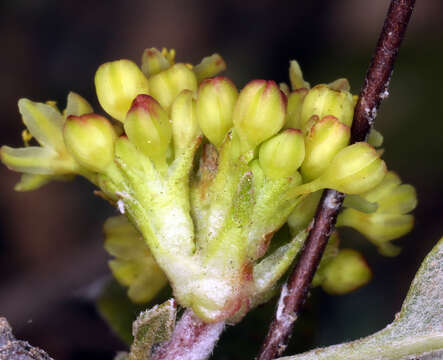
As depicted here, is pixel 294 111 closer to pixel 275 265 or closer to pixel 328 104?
pixel 328 104

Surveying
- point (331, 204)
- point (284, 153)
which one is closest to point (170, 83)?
point (284, 153)

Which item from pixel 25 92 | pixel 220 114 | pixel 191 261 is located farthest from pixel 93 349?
pixel 25 92

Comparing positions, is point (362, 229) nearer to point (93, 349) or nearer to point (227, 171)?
point (227, 171)

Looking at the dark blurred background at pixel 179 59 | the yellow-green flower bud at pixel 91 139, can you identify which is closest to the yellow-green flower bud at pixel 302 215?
the yellow-green flower bud at pixel 91 139

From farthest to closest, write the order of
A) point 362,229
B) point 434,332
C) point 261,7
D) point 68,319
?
point 261,7 → point 68,319 → point 362,229 → point 434,332

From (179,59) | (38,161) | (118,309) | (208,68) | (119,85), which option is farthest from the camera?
(179,59)

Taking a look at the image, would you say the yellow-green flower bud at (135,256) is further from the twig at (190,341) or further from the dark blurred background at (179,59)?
the dark blurred background at (179,59)
